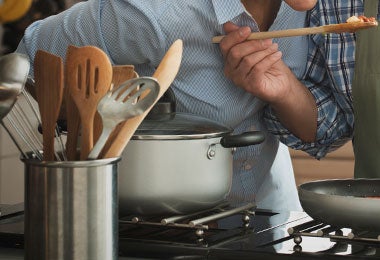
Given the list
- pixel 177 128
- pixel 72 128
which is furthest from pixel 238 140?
pixel 72 128

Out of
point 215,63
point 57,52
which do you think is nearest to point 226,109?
point 215,63

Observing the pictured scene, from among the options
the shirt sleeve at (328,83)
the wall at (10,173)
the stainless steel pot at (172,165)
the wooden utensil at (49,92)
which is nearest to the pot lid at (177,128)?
the stainless steel pot at (172,165)

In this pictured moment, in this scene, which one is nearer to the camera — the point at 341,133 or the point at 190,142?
the point at 190,142

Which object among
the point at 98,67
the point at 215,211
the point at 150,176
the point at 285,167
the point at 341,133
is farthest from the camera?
the point at 285,167

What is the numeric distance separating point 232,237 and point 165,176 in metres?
0.14

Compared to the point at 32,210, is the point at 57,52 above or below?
above

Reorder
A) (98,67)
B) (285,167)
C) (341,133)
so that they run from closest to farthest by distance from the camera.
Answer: (98,67) → (341,133) → (285,167)

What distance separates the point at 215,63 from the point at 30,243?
2.52 ft

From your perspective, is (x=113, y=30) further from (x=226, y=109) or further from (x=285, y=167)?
(x=285, y=167)

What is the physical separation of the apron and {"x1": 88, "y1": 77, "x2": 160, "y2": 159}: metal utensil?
86cm

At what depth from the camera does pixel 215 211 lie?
139cm

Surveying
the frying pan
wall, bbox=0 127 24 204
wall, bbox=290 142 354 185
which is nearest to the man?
the frying pan

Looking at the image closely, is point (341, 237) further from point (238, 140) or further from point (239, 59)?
point (239, 59)

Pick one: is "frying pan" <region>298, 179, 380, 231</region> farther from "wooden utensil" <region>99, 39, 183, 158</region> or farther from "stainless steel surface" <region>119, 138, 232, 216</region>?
"wooden utensil" <region>99, 39, 183, 158</region>
